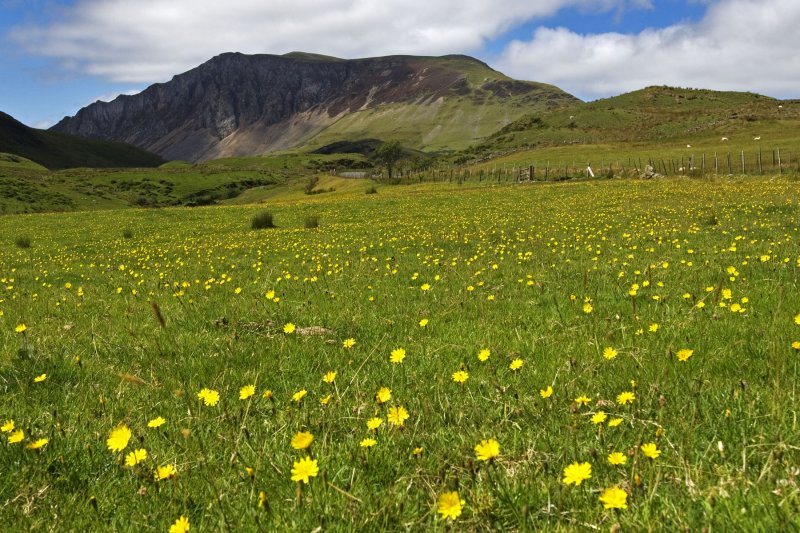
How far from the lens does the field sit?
88.5 inches

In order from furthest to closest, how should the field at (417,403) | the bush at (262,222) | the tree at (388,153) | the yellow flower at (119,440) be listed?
the tree at (388,153) < the bush at (262,222) < the yellow flower at (119,440) < the field at (417,403)

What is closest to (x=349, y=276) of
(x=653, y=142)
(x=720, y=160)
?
(x=720, y=160)

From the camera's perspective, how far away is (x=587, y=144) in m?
95.6

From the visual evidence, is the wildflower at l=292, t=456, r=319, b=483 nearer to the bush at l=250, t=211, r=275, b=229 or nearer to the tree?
the bush at l=250, t=211, r=275, b=229

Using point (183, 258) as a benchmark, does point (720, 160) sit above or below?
above

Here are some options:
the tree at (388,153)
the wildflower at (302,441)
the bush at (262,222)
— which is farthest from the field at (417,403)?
the tree at (388,153)

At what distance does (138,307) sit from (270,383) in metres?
Result: 4.98

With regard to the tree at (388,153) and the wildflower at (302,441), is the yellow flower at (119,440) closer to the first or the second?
the wildflower at (302,441)

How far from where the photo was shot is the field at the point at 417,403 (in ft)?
7.38

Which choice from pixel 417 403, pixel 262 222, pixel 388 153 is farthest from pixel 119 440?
pixel 388 153

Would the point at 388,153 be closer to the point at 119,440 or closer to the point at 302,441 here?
the point at 119,440

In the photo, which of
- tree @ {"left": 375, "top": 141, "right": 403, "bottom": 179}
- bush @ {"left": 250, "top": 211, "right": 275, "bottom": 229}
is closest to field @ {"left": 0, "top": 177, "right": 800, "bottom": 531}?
bush @ {"left": 250, "top": 211, "right": 275, "bottom": 229}

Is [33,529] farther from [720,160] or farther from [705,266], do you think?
[720,160]

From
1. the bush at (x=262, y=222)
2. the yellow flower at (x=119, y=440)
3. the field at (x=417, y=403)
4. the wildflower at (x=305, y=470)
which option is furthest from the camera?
the bush at (x=262, y=222)
